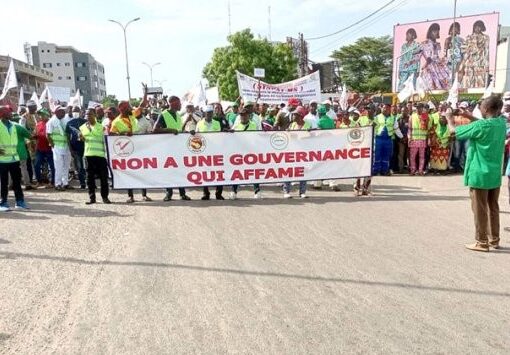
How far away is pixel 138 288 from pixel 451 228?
465 cm

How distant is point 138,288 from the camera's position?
179 inches

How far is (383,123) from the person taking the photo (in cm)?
1247

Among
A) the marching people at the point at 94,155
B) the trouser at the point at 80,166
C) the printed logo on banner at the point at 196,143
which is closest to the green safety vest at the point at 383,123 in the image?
the printed logo on banner at the point at 196,143

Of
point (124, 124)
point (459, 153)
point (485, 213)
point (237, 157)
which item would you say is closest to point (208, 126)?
point (237, 157)

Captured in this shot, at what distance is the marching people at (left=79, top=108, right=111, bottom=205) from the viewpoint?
8.73m

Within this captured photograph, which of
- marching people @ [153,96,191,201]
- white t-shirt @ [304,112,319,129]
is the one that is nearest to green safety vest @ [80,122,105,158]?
marching people @ [153,96,191,201]

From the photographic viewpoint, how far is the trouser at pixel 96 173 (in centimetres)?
880

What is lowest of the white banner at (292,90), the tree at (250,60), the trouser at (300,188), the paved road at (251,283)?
the paved road at (251,283)

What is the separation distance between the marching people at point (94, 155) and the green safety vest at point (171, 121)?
→ 126cm

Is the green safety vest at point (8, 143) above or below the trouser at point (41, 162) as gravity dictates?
above

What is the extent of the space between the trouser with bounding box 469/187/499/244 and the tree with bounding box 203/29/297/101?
136 ft

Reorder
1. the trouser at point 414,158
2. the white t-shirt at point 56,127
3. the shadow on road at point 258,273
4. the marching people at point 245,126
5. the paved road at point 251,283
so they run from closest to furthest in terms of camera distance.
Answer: the paved road at point 251,283
the shadow on road at point 258,273
the marching people at point 245,126
the white t-shirt at point 56,127
the trouser at point 414,158

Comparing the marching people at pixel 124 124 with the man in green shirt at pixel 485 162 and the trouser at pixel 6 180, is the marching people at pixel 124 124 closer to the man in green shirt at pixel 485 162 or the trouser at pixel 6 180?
the trouser at pixel 6 180

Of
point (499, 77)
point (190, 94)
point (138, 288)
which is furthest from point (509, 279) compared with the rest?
point (499, 77)
